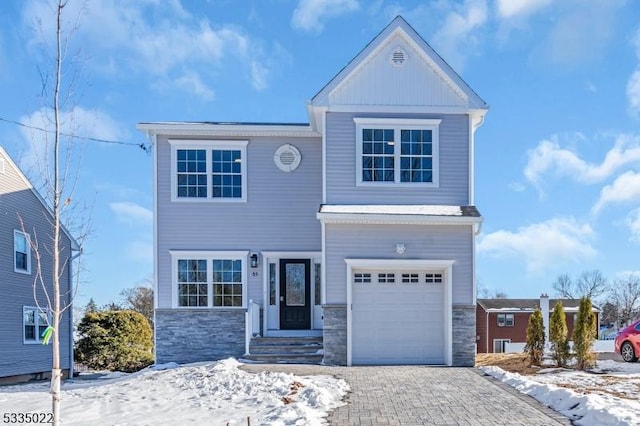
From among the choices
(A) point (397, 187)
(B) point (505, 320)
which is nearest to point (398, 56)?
(A) point (397, 187)

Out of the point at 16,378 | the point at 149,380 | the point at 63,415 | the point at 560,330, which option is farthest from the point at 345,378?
the point at 16,378

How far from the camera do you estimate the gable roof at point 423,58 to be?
42.2 ft

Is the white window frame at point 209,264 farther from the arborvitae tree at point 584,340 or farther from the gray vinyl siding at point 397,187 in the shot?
the arborvitae tree at point 584,340

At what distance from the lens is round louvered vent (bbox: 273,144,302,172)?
14320 mm

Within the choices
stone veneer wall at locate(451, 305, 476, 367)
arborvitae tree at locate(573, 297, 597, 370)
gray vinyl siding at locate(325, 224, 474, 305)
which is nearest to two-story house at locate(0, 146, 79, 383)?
gray vinyl siding at locate(325, 224, 474, 305)

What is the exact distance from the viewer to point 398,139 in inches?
511

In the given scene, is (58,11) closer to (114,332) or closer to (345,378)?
(345,378)

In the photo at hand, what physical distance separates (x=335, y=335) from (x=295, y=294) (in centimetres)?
236

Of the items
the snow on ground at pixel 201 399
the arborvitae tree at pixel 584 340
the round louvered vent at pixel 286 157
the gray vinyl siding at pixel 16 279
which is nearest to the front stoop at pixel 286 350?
the snow on ground at pixel 201 399

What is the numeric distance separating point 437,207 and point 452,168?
41.4 inches

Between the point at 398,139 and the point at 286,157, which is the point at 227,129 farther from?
the point at 398,139

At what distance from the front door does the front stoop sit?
3.07 ft

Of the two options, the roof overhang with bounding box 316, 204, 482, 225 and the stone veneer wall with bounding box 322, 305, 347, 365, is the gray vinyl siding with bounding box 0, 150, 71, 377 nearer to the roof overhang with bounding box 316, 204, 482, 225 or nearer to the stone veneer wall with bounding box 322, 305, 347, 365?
the roof overhang with bounding box 316, 204, 482, 225

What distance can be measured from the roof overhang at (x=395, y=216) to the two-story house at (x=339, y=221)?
3 cm
